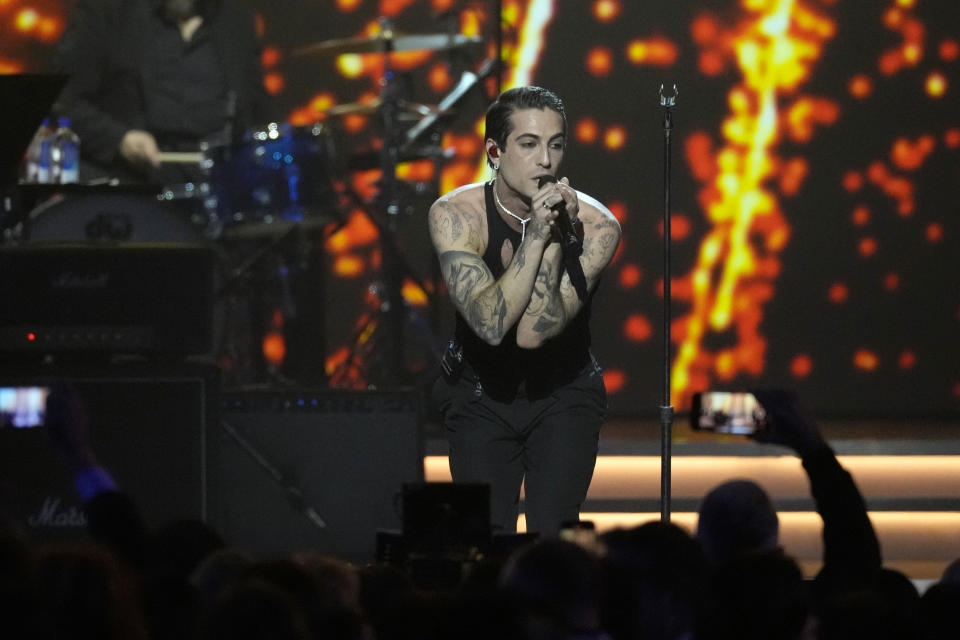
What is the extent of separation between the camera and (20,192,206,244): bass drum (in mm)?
5770

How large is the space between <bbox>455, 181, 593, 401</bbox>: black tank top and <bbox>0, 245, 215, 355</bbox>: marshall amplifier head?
1.34 metres

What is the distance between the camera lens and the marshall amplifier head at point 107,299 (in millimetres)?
4941

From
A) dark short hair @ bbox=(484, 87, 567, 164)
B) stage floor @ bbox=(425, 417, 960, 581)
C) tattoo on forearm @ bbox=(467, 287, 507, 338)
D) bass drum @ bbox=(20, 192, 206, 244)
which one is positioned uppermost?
dark short hair @ bbox=(484, 87, 567, 164)

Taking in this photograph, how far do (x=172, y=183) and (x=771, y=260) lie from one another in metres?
3.20

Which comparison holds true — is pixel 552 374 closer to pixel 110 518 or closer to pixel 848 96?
pixel 110 518

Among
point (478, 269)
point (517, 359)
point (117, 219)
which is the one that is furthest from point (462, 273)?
point (117, 219)

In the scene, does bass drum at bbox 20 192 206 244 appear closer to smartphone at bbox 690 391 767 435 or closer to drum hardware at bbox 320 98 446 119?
drum hardware at bbox 320 98 446 119

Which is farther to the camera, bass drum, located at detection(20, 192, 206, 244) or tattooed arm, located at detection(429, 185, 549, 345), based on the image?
bass drum, located at detection(20, 192, 206, 244)

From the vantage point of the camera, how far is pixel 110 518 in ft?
9.44

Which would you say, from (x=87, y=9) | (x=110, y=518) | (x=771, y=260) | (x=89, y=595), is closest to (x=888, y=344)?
(x=771, y=260)

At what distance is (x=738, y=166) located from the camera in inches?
327

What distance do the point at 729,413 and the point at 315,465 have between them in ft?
8.87

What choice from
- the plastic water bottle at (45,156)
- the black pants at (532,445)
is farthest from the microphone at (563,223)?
the plastic water bottle at (45,156)

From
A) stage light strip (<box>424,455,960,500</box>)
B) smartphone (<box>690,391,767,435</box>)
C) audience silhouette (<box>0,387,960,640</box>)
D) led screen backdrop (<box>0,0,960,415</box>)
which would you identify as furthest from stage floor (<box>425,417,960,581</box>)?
audience silhouette (<box>0,387,960,640</box>)
